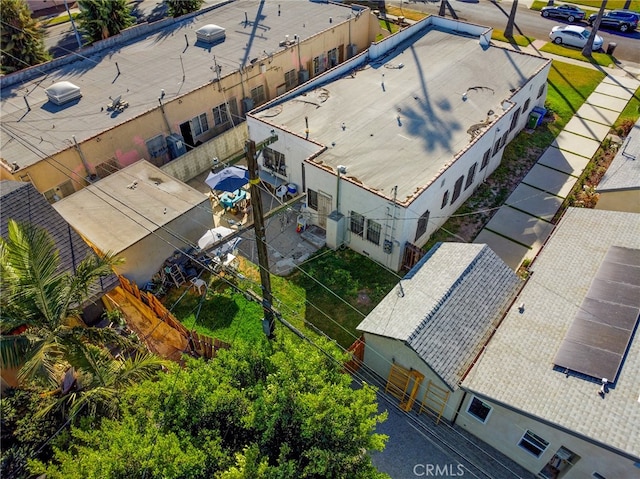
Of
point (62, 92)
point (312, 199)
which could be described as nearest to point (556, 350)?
point (312, 199)

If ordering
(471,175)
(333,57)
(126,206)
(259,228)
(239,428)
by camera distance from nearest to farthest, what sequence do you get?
(239,428) < (259,228) < (126,206) < (471,175) < (333,57)

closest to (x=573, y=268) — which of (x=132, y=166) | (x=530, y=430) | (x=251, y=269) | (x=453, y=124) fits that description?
(x=530, y=430)

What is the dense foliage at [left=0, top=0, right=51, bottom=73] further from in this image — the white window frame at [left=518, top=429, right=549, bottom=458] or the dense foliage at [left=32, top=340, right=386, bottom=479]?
the white window frame at [left=518, top=429, right=549, bottom=458]

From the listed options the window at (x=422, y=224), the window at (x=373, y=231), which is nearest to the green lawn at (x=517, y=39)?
the window at (x=422, y=224)

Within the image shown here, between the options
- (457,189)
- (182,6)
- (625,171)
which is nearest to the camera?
(625,171)

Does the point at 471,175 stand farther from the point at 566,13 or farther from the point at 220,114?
the point at 566,13
